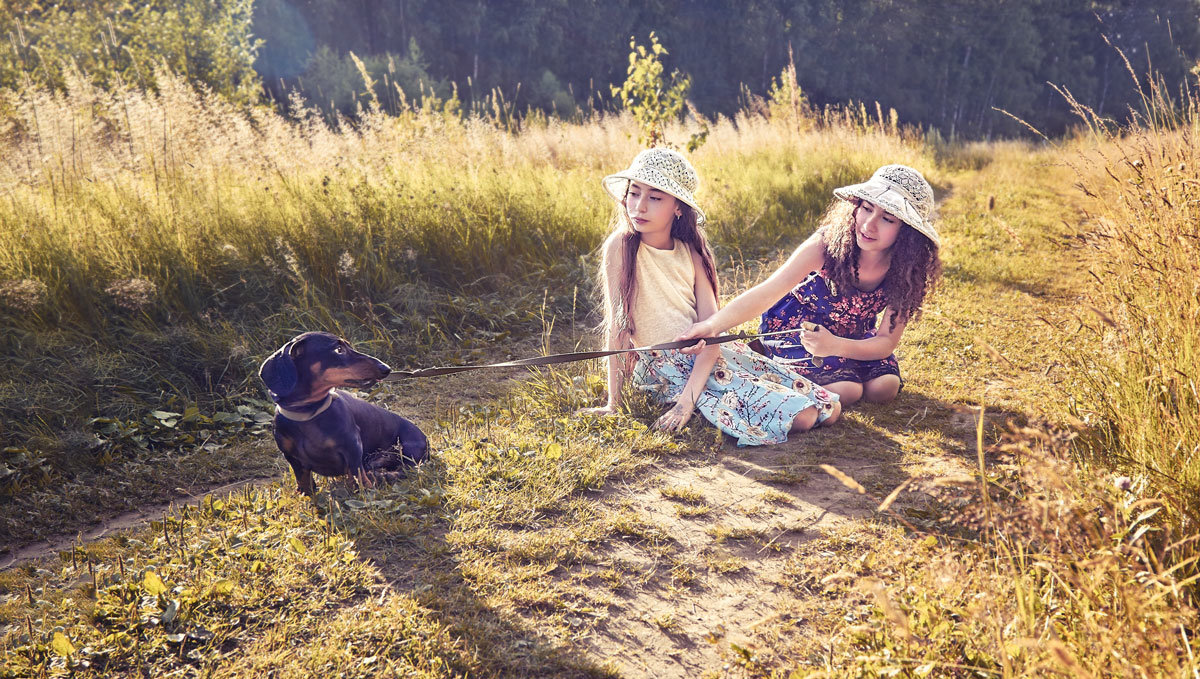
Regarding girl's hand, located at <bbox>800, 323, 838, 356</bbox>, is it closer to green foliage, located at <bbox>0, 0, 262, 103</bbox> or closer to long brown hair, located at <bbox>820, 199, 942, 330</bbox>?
long brown hair, located at <bbox>820, 199, 942, 330</bbox>

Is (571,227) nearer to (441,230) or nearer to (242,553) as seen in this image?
(441,230)

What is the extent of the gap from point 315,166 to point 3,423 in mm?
3399

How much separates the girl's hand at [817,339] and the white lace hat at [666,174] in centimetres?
80

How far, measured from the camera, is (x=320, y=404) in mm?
2922

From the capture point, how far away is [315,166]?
650 centimetres

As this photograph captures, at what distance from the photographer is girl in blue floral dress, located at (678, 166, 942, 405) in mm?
3775

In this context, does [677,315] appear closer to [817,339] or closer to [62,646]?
[817,339]

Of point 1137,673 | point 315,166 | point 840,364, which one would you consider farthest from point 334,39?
point 1137,673

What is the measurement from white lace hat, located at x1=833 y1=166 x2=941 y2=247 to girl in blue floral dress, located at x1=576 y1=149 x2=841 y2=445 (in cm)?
81

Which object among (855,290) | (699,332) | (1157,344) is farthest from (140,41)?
(1157,344)

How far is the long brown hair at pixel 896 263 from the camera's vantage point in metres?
3.86

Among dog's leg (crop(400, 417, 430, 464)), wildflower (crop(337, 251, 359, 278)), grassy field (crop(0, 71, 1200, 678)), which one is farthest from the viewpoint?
wildflower (crop(337, 251, 359, 278))

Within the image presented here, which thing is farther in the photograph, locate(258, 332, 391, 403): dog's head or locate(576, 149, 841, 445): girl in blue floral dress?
locate(576, 149, 841, 445): girl in blue floral dress

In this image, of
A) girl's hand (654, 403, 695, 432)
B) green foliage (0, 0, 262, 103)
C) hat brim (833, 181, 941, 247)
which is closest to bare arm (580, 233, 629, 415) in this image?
girl's hand (654, 403, 695, 432)
